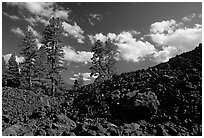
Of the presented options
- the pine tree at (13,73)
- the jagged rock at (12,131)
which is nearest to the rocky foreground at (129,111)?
the jagged rock at (12,131)

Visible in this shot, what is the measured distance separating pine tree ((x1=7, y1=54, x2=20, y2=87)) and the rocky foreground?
20347 millimetres

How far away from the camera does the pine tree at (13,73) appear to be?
43834mm

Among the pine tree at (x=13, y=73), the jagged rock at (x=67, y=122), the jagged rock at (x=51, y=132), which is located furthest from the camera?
the pine tree at (x=13, y=73)

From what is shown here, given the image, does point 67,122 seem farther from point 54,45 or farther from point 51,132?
point 54,45

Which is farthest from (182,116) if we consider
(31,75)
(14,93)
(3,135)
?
(31,75)

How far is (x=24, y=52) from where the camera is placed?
120 ft

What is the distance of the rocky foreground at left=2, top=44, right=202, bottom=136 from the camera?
48.4 ft

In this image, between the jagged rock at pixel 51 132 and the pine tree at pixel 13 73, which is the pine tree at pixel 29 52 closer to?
the pine tree at pixel 13 73

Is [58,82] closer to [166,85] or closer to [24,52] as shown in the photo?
[24,52]

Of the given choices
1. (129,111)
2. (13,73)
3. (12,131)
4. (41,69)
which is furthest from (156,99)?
(13,73)

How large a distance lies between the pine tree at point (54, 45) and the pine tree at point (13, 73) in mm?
12812

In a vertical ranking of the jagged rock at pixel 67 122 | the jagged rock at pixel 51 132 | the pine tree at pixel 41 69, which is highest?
the pine tree at pixel 41 69

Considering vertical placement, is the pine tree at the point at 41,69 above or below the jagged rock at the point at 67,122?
above

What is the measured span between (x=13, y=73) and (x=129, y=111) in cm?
3752
